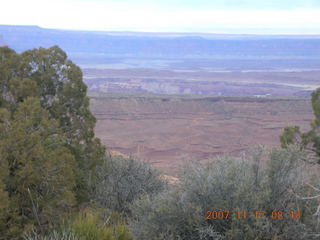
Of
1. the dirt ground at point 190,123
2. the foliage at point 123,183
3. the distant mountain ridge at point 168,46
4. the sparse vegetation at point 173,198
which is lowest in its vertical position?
the dirt ground at point 190,123

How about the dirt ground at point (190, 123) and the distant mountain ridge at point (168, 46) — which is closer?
the dirt ground at point (190, 123)

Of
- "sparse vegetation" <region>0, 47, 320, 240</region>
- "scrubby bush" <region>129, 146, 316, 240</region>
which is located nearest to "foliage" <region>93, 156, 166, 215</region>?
"sparse vegetation" <region>0, 47, 320, 240</region>

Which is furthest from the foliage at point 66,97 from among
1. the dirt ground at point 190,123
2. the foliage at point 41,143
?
the dirt ground at point 190,123

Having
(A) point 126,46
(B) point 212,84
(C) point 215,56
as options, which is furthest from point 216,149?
(A) point 126,46

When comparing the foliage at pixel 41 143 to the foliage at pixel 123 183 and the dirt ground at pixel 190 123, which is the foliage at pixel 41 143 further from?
the dirt ground at pixel 190 123

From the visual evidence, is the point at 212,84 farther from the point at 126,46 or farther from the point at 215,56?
the point at 126,46

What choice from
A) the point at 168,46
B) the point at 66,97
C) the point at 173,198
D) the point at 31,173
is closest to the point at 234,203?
the point at 173,198
